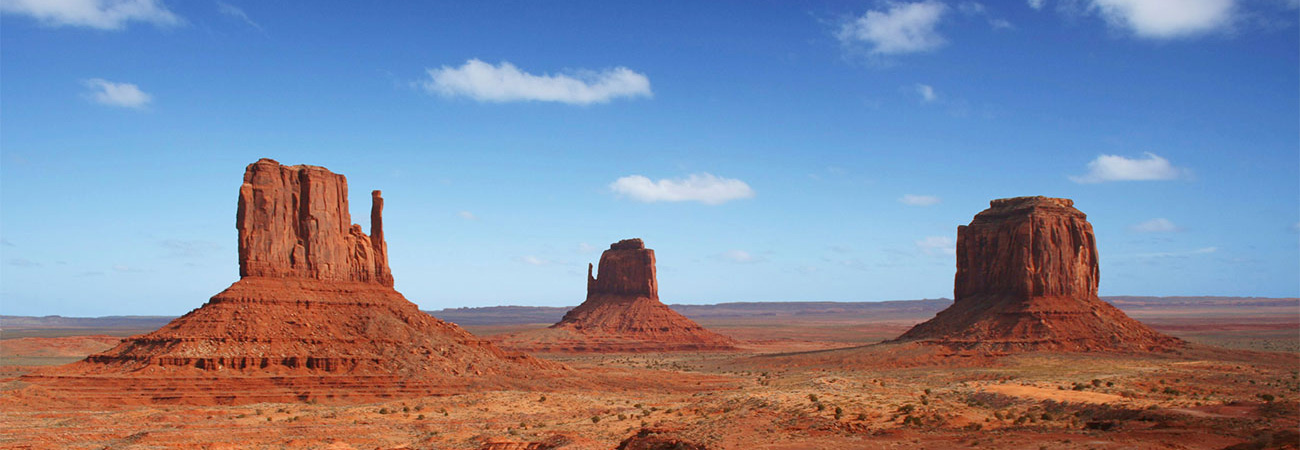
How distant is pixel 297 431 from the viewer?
40500 millimetres

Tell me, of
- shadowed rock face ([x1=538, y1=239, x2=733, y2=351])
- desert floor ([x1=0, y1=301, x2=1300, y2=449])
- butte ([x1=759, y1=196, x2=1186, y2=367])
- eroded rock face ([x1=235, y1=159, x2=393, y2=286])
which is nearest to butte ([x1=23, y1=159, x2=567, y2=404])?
eroded rock face ([x1=235, y1=159, x2=393, y2=286])

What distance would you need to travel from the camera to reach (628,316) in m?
128

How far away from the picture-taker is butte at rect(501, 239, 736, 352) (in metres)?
117

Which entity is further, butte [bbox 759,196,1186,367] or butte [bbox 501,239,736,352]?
butte [bbox 501,239,736,352]

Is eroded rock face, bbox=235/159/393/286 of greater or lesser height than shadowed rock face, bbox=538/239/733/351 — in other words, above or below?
above

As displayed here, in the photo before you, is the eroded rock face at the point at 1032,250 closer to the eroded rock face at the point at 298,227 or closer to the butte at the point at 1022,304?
the butte at the point at 1022,304

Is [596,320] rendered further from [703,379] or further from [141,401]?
[141,401]

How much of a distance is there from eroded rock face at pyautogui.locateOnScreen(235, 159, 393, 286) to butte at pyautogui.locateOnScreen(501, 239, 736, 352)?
Answer: 5186 cm

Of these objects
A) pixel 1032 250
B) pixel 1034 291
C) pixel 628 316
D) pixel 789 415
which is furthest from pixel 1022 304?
pixel 628 316

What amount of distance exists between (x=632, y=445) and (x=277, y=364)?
29.2m

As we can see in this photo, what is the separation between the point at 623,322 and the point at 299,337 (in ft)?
244

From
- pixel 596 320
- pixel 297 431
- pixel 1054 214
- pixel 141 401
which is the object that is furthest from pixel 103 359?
pixel 596 320

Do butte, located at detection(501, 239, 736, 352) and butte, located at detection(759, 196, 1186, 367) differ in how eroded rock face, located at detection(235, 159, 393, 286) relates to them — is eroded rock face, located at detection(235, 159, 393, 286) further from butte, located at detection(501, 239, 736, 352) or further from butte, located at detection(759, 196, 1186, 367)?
butte, located at detection(501, 239, 736, 352)

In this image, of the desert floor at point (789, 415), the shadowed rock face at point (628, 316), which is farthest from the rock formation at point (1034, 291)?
the shadowed rock face at point (628, 316)
